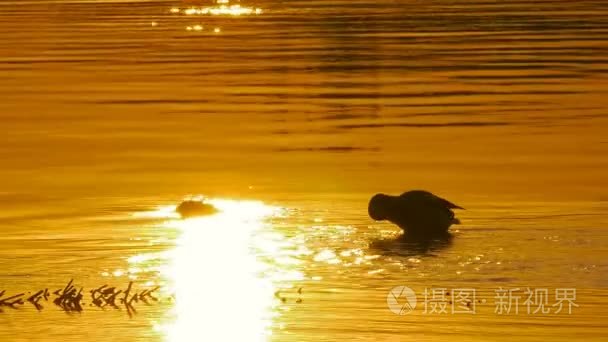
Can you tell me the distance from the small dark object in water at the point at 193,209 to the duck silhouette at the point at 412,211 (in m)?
1.99

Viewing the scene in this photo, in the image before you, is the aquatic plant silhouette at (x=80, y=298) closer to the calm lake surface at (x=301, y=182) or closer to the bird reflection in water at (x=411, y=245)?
the calm lake surface at (x=301, y=182)

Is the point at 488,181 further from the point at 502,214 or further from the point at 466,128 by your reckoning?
the point at 466,128

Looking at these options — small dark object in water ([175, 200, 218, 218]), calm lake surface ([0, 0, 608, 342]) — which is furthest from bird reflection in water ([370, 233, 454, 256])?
small dark object in water ([175, 200, 218, 218])

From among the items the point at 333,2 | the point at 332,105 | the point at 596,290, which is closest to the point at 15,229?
the point at 596,290

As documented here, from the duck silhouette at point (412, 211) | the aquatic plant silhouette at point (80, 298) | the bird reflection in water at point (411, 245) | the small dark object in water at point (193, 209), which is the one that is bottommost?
the aquatic plant silhouette at point (80, 298)

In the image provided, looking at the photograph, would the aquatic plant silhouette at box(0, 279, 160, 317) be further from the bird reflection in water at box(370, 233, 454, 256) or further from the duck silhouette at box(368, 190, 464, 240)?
the duck silhouette at box(368, 190, 464, 240)

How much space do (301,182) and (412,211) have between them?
360 centimetres

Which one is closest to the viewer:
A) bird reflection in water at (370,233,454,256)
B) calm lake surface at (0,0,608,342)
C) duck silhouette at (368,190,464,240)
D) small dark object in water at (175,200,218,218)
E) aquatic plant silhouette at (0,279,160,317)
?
calm lake surface at (0,0,608,342)

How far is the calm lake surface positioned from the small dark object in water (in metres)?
0.14

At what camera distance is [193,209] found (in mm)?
16594

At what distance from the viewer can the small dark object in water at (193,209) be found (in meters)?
16.5

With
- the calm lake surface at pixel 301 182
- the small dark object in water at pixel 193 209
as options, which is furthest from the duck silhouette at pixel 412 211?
the small dark object in water at pixel 193 209

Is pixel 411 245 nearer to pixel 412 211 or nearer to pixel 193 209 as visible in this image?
pixel 412 211

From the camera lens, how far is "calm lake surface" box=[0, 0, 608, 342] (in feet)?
39.1
